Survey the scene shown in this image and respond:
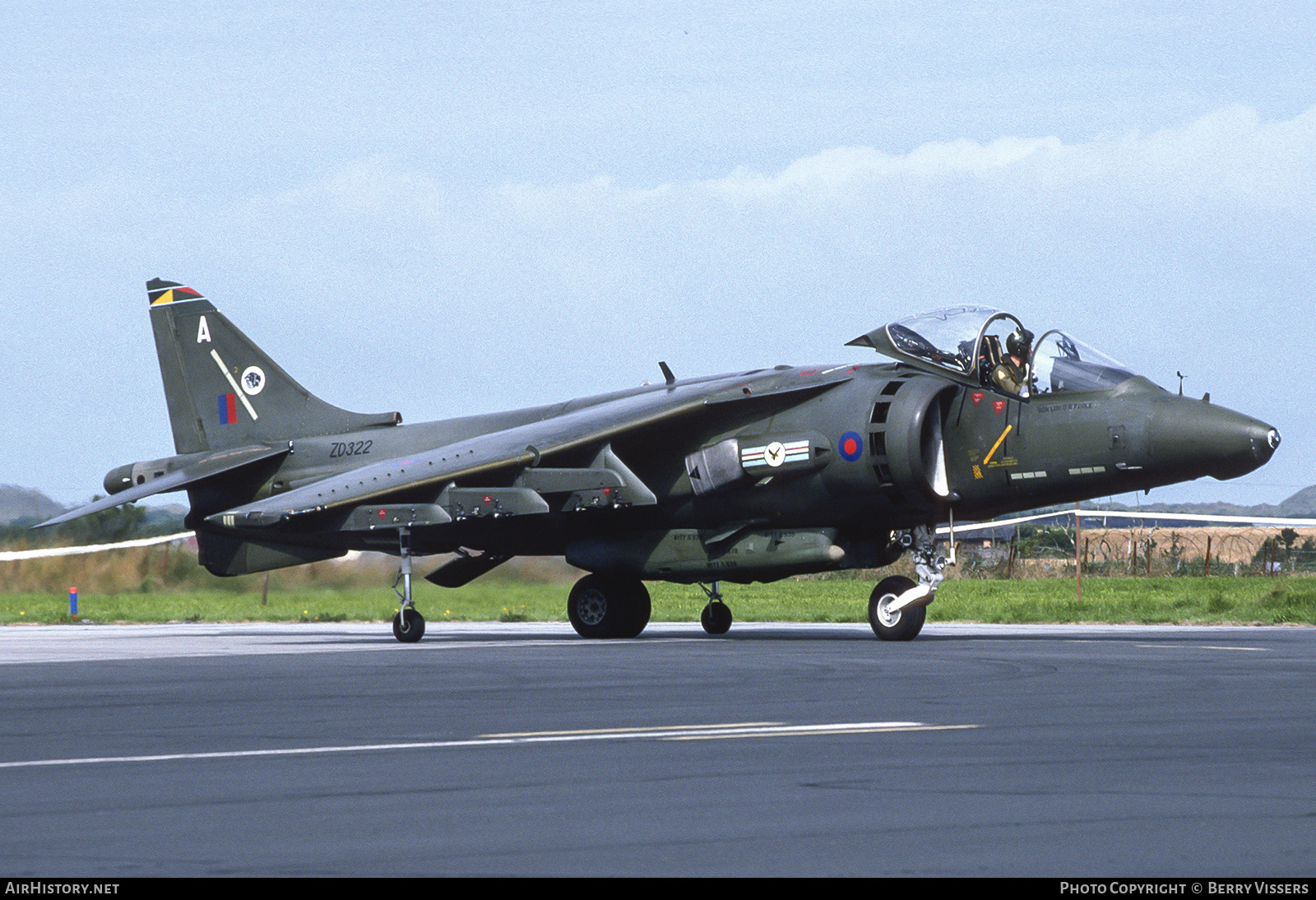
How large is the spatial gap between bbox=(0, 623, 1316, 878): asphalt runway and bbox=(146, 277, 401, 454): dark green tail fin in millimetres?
9496

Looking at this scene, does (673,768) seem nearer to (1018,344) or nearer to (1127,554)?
(1018,344)

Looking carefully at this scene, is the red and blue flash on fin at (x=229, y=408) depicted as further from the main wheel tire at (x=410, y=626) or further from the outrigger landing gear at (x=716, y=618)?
the outrigger landing gear at (x=716, y=618)

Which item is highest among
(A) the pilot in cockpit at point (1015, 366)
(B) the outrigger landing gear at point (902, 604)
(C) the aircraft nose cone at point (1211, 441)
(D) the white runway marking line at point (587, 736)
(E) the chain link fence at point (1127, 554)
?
(A) the pilot in cockpit at point (1015, 366)

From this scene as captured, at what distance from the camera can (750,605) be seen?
30.2 metres

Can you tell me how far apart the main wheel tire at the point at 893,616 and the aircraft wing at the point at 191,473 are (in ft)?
30.1

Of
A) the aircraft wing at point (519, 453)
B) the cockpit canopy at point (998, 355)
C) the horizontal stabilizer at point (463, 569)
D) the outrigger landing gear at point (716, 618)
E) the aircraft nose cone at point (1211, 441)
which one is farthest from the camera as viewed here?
the horizontal stabilizer at point (463, 569)

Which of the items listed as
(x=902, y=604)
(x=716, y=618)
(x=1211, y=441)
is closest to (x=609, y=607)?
(x=716, y=618)

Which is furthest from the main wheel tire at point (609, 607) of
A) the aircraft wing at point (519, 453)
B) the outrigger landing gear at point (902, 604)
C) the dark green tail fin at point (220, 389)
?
the dark green tail fin at point (220, 389)

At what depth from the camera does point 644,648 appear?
675 inches

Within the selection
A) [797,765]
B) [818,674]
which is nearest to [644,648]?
[818,674]

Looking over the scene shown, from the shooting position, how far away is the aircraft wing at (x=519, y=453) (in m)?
18.9

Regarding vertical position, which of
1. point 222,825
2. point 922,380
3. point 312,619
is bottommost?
point 312,619

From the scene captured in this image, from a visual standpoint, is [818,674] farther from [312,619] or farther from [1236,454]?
[312,619]

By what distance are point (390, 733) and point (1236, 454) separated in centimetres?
1082
